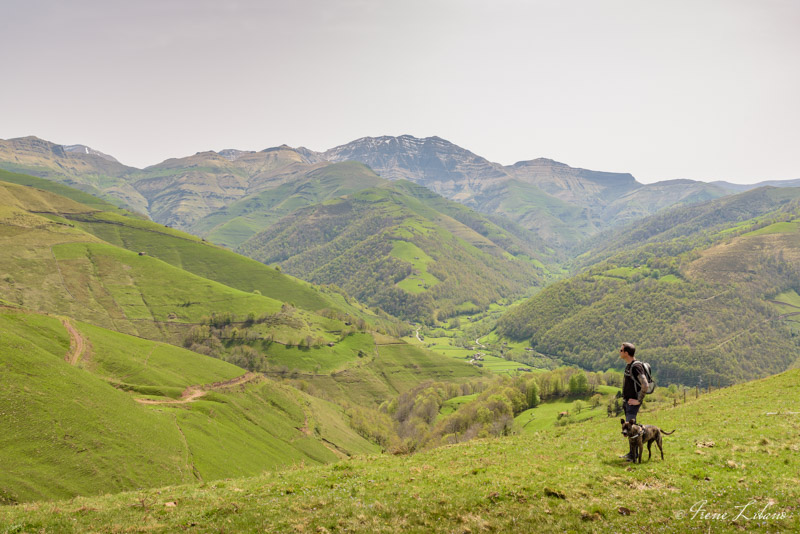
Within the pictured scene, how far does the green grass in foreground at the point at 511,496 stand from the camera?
15.4m

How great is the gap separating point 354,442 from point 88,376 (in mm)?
83792

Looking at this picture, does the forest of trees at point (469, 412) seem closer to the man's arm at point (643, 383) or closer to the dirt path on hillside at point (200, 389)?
the dirt path on hillside at point (200, 389)

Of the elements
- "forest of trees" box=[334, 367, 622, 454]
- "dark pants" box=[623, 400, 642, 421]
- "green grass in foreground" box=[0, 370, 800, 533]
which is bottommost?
"forest of trees" box=[334, 367, 622, 454]

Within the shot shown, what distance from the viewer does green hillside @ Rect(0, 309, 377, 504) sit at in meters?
45.2

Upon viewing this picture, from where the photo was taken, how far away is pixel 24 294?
19338cm

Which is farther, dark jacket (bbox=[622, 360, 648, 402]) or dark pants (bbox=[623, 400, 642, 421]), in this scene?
dark pants (bbox=[623, 400, 642, 421])

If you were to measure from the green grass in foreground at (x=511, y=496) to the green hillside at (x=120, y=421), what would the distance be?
28.4 meters

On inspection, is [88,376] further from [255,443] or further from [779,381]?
[779,381]

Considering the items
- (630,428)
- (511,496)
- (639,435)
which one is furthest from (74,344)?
(639,435)

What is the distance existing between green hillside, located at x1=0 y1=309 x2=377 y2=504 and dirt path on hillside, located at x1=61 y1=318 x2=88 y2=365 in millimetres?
259

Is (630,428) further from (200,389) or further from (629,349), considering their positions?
(200,389)

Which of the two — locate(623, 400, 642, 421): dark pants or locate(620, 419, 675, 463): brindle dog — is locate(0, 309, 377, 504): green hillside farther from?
locate(623, 400, 642, 421): dark pants

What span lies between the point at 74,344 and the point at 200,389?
31625 mm

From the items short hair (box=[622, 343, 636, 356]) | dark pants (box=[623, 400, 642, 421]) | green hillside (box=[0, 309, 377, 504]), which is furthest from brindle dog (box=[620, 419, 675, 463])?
green hillside (box=[0, 309, 377, 504])
